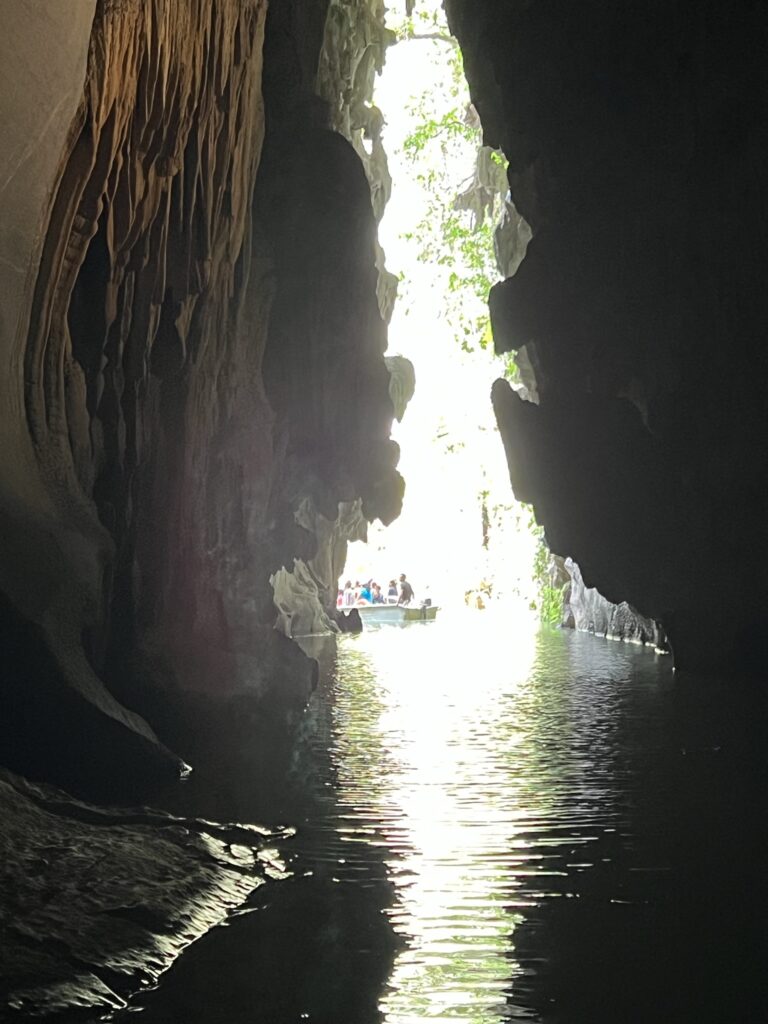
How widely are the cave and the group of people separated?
20919 millimetres

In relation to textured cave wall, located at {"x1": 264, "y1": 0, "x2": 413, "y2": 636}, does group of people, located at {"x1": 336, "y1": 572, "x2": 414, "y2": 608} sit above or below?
below

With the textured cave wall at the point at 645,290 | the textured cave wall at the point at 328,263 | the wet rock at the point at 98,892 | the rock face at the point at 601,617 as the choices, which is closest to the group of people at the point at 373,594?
the rock face at the point at 601,617

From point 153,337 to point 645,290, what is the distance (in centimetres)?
964

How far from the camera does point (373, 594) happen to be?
51812mm

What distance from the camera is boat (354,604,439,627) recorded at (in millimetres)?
40125

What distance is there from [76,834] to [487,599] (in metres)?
58.4

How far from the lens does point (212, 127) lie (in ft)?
35.6

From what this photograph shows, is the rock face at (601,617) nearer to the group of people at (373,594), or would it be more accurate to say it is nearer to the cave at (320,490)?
the cave at (320,490)

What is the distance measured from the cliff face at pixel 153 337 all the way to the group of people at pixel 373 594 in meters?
30.0

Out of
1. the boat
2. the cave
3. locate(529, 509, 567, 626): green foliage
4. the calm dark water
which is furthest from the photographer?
the boat

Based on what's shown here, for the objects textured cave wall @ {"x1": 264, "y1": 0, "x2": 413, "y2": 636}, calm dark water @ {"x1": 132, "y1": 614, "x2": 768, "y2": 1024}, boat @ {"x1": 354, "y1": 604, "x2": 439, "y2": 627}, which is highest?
textured cave wall @ {"x1": 264, "y1": 0, "x2": 413, "y2": 636}

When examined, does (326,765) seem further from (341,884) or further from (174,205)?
(174,205)

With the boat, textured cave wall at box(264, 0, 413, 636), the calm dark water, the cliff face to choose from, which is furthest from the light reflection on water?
the boat

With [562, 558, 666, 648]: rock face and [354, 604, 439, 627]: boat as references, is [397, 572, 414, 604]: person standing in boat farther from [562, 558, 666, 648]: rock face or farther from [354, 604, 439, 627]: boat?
[562, 558, 666, 648]: rock face
